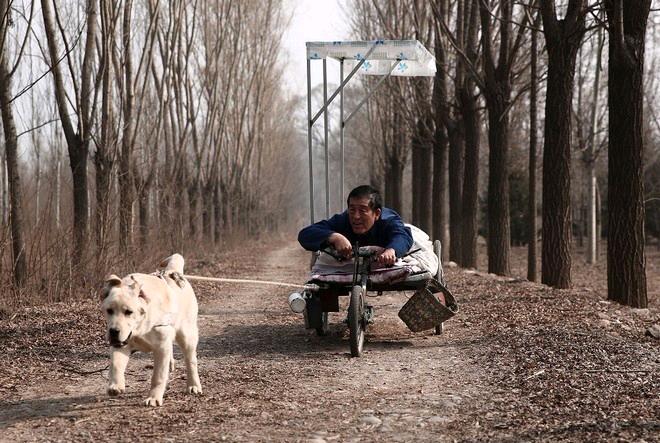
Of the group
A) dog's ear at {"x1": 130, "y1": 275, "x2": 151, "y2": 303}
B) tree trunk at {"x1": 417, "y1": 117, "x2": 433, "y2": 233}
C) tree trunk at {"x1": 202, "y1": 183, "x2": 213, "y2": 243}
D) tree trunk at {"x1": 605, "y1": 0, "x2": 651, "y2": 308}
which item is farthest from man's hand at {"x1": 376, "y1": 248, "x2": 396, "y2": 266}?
tree trunk at {"x1": 202, "y1": 183, "x2": 213, "y2": 243}

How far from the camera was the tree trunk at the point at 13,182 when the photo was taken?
9.47 m

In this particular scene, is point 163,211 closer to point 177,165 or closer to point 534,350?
point 177,165

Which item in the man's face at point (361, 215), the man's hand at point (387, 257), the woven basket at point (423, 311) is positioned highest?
the man's face at point (361, 215)

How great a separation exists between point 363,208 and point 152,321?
3038 mm

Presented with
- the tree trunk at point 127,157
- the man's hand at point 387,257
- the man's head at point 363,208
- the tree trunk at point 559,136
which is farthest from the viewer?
the tree trunk at point 127,157

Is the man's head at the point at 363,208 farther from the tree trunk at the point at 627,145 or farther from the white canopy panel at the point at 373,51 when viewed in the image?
the tree trunk at the point at 627,145

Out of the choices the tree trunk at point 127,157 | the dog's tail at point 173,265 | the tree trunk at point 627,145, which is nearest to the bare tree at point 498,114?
the tree trunk at point 627,145

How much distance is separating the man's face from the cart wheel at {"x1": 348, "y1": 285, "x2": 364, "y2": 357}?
0.83 m

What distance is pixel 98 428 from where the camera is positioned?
429 centimetres

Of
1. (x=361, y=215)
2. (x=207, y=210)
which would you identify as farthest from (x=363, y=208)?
(x=207, y=210)

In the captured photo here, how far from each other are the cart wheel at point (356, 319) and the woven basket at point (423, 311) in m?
0.62

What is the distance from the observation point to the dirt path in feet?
14.0

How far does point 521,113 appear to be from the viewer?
2770 cm

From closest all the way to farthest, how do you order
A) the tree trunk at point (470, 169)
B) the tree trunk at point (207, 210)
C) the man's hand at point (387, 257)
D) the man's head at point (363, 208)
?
the man's hand at point (387, 257) < the man's head at point (363, 208) < the tree trunk at point (470, 169) < the tree trunk at point (207, 210)
